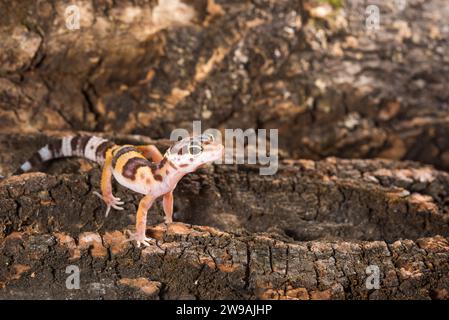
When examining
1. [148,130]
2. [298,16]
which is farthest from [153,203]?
[298,16]

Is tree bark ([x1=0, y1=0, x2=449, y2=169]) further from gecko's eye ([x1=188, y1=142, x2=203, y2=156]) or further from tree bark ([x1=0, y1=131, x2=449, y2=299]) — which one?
gecko's eye ([x1=188, y1=142, x2=203, y2=156])

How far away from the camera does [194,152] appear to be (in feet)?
12.7

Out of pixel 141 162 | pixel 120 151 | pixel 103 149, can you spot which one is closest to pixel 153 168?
pixel 141 162

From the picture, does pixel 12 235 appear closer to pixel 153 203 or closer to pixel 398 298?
pixel 153 203

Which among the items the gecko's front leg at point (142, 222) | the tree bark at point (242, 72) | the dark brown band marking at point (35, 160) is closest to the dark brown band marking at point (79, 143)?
the dark brown band marking at point (35, 160)

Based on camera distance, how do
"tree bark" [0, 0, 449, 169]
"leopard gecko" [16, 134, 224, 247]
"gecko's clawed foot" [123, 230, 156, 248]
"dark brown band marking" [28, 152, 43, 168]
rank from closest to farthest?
1. "gecko's clawed foot" [123, 230, 156, 248]
2. "leopard gecko" [16, 134, 224, 247]
3. "dark brown band marking" [28, 152, 43, 168]
4. "tree bark" [0, 0, 449, 169]

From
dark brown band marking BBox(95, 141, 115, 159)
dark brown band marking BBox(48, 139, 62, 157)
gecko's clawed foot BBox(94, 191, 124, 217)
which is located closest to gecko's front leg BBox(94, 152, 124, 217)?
gecko's clawed foot BBox(94, 191, 124, 217)

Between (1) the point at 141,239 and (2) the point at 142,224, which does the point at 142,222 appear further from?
(1) the point at 141,239

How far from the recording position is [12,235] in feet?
12.2

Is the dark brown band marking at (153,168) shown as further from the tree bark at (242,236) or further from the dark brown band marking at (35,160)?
the dark brown band marking at (35,160)

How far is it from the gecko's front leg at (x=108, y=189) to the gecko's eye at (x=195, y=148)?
74cm

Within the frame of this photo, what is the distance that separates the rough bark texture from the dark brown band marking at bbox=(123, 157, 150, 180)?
0.74 feet

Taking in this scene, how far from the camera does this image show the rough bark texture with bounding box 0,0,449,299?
11.9 ft

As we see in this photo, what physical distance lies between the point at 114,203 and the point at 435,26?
4182 mm
